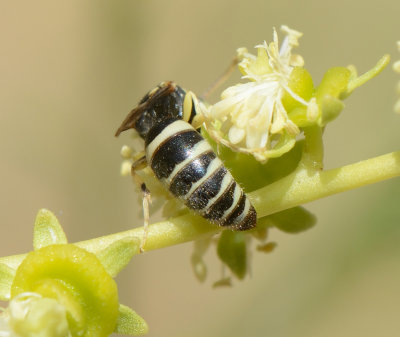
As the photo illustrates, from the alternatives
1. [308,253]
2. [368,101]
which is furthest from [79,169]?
[368,101]

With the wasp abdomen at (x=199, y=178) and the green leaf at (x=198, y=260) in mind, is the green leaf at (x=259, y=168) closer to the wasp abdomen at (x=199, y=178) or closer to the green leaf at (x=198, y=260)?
the wasp abdomen at (x=199, y=178)

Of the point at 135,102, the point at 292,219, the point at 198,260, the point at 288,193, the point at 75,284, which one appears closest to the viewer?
the point at 75,284

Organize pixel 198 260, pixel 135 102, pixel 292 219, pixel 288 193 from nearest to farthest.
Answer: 1. pixel 288 193
2. pixel 292 219
3. pixel 198 260
4. pixel 135 102

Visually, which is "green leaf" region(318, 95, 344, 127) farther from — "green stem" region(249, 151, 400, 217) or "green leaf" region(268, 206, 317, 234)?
"green leaf" region(268, 206, 317, 234)

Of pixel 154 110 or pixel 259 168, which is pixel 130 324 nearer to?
pixel 259 168

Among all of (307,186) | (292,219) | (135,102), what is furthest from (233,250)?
(135,102)

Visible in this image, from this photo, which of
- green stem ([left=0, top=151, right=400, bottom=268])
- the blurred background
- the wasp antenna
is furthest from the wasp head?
the blurred background
